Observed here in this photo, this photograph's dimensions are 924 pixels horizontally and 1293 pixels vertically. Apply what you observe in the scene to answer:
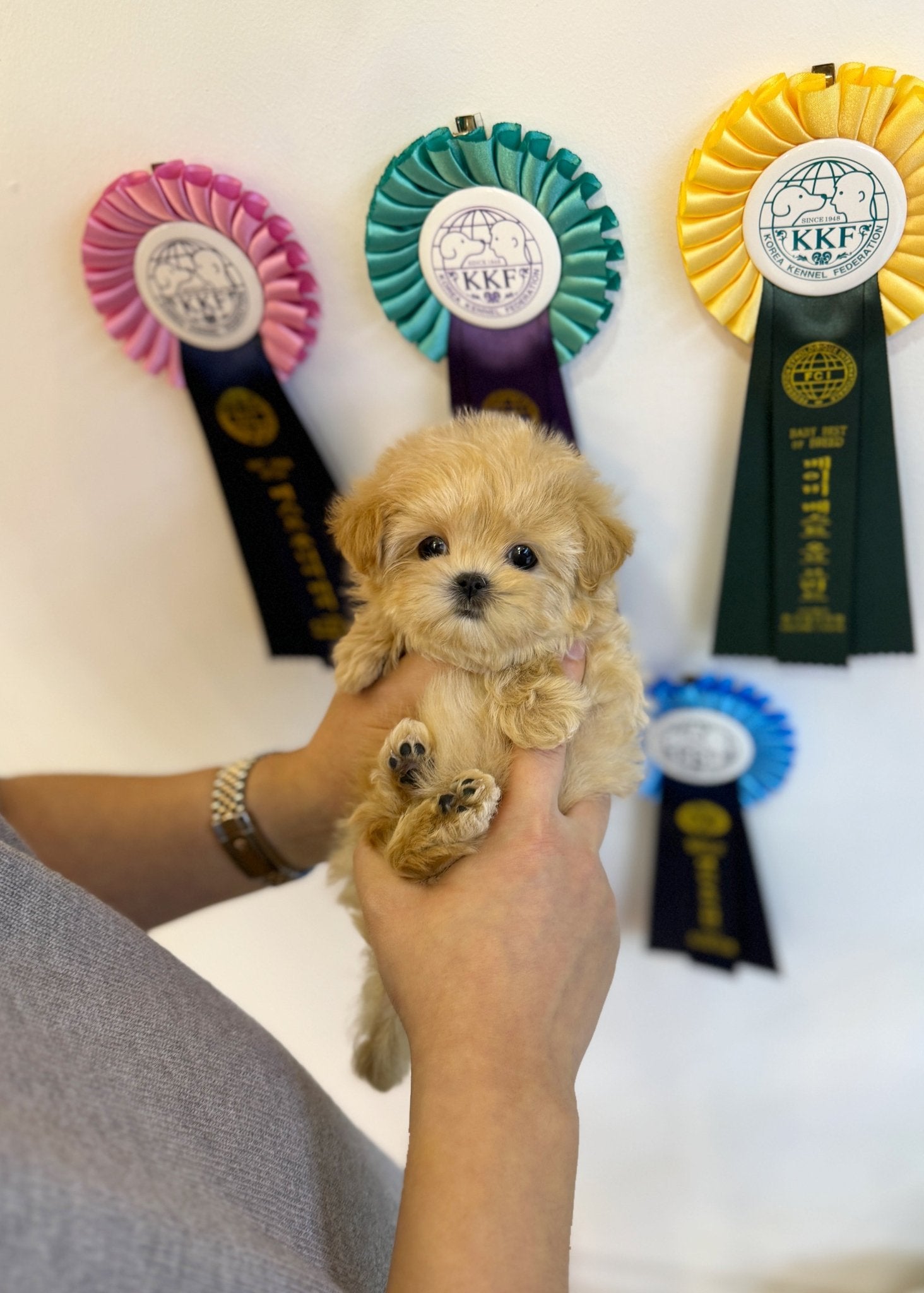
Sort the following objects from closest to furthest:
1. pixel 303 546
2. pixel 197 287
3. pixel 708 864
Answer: pixel 197 287 < pixel 303 546 < pixel 708 864

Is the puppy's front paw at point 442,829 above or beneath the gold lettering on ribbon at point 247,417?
beneath

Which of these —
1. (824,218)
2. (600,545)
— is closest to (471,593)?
(600,545)

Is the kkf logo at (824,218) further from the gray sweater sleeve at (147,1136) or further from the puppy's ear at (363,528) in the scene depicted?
the gray sweater sleeve at (147,1136)

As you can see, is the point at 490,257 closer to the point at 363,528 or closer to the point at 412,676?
the point at 363,528

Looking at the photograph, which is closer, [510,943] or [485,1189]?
[485,1189]

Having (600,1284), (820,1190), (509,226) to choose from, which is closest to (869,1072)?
(820,1190)

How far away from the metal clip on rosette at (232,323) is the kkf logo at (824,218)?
0.64 metres

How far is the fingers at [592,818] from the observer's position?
1.03 metres

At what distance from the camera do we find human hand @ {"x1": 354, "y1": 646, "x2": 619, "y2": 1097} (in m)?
0.82

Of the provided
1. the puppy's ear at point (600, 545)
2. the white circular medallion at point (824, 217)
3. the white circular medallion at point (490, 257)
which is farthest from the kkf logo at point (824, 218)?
the puppy's ear at point (600, 545)

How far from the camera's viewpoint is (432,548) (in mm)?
1060

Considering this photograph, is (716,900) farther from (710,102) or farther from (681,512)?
(710,102)

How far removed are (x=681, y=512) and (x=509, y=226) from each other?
480mm

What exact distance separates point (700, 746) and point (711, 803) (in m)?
0.13
